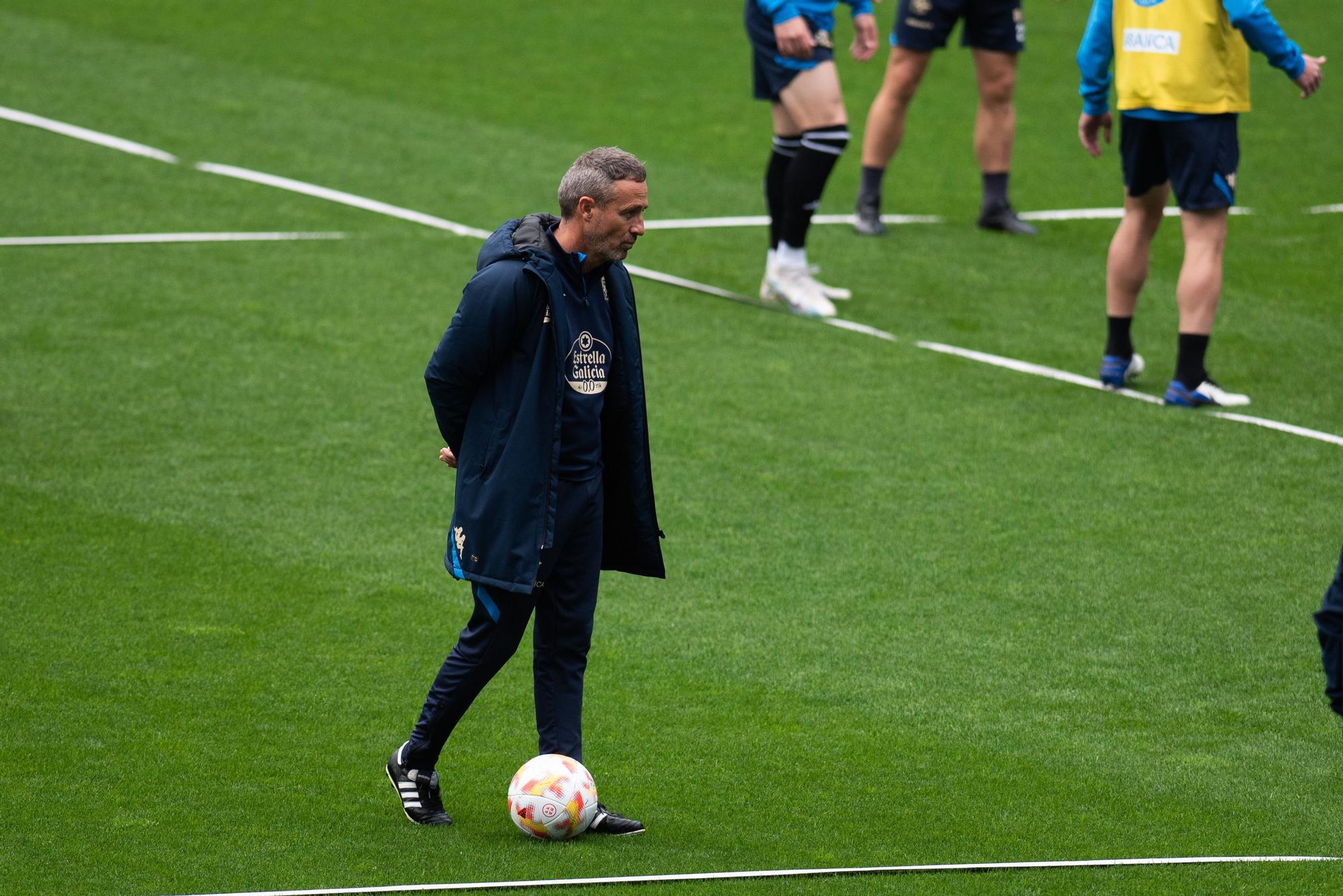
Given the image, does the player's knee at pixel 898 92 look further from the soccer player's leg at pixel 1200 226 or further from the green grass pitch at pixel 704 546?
the soccer player's leg at pixel 1200 226

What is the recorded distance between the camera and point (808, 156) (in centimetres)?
966

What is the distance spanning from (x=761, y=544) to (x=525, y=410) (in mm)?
2558

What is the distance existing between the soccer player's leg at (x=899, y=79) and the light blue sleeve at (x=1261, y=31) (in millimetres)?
3349

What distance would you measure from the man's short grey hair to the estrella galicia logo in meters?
0.33

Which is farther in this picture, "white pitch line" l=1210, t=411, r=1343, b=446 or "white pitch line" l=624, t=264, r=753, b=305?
"white pitch line" l=624, t=264, r=753, b=305

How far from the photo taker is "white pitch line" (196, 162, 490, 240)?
36.5 ft

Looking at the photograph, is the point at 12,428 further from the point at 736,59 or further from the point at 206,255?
the point at 736,59

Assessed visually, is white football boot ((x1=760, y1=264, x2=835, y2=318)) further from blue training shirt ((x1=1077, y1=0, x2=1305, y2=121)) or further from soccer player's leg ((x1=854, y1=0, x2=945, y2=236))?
blue training shirt ((x1=1077, y1=0, x2=1305, y2=121))

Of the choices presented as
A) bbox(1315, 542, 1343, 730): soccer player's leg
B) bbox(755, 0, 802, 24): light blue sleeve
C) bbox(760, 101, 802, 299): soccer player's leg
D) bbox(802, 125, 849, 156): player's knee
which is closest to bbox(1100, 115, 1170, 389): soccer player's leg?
bbox(802, 125, 849, 156): player's knee

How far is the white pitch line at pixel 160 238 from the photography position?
10586 mm

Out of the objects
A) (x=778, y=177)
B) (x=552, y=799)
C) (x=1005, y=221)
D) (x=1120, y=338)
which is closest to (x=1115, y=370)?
(x=1120, y=338)

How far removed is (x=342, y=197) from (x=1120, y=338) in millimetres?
5317

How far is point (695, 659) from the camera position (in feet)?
19.7

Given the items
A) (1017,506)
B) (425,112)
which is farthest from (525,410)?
(425,112)
